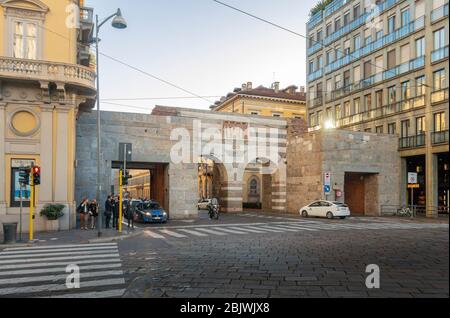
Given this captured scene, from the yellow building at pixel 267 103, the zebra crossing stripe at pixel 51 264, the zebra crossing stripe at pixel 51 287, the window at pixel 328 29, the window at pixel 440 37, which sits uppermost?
the yellow building at pixel 267 103

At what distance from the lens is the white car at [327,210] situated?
3133 cm

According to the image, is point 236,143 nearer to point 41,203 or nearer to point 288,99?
point 41,203

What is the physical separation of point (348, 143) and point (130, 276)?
98.9ft

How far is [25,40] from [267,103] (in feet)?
156

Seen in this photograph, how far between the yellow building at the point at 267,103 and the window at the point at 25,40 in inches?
1699

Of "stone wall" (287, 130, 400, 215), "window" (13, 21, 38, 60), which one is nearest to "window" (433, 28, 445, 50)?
"window" (13, 21, 38, 60)

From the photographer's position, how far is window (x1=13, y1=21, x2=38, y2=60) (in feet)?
69.1

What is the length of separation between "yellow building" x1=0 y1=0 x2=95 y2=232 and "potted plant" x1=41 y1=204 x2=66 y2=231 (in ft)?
0.24

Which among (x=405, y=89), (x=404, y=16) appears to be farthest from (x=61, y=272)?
(x=405, y=89)

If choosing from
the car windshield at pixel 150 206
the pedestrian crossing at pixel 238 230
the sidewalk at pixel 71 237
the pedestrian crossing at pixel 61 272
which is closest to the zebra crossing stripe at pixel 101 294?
the pedestrian crossing at pixel 61 272

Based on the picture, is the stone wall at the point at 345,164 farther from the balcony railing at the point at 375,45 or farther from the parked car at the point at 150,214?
the balcony railing at the point at 375,45

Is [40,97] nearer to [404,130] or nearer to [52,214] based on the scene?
[52,214]

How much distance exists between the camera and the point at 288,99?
66250 mm

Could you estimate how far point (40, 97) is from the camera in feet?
70.2
